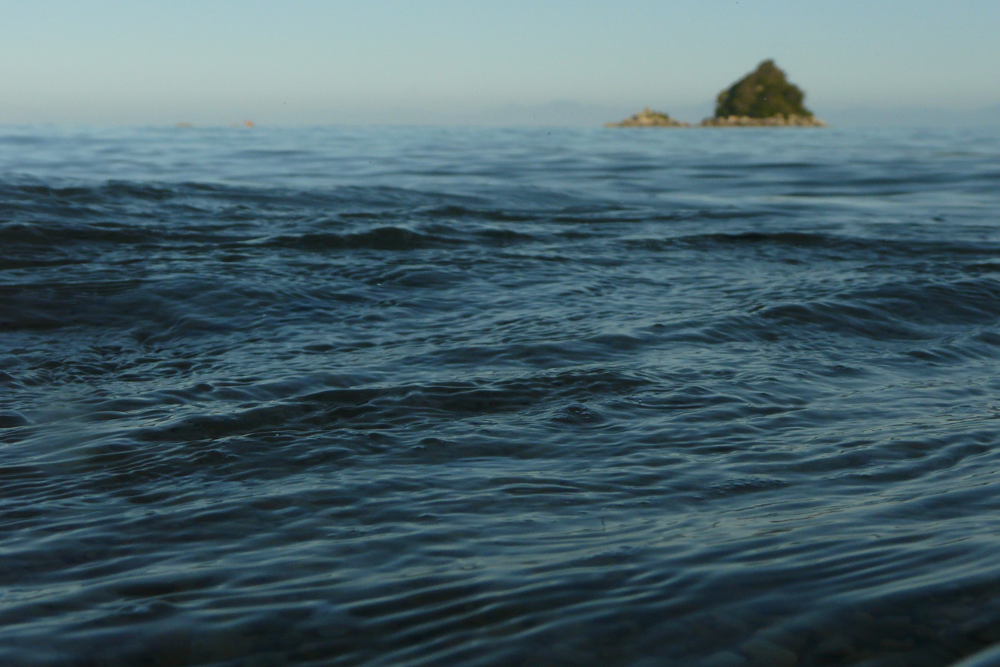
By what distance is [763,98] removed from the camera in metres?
106

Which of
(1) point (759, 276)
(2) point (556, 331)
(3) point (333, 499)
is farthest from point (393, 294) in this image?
(3) point (333, 499)

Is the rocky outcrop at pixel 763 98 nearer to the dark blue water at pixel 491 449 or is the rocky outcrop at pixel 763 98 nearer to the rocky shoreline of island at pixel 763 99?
the rocky shoreline of island at pixel 763 99

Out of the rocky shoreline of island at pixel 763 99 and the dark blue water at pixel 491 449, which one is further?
the rocky shoreline of island at pixel 763 99

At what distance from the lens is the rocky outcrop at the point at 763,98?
104 m

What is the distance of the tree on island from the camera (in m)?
105

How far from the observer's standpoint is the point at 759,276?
8664mm

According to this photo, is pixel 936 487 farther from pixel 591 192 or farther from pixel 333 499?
pixel 591 192

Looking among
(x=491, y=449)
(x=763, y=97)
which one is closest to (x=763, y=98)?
(x=763, y=97)

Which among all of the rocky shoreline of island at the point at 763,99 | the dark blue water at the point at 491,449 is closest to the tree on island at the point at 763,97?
the rocky shoreline of island at the point at 763,99

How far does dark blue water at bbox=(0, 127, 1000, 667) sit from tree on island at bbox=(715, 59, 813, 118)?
9963cm

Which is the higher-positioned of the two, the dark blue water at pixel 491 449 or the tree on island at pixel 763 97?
the tree on island at pixel 763 97

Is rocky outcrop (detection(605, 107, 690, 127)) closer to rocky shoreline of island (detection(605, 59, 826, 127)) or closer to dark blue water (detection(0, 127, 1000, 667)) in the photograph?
rocky shoreline of island (detection(605, 59, 826, 127))

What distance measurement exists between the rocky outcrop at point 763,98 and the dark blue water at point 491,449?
322ft

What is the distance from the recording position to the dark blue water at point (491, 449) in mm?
2777
